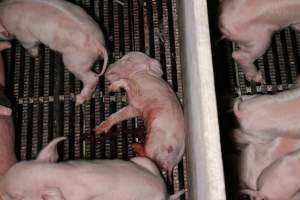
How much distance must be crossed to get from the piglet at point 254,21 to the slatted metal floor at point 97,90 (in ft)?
1.08

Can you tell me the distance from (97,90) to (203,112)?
0.99 metres

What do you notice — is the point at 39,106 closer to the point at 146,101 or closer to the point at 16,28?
the point at 16,28

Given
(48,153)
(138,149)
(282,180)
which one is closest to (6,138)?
(48,153)

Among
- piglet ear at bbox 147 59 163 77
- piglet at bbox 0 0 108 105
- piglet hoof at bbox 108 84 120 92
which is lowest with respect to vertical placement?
piglet hoof at bbox 108 84 120 92

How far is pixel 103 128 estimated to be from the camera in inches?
84.4

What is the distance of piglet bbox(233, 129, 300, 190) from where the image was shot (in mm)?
1875

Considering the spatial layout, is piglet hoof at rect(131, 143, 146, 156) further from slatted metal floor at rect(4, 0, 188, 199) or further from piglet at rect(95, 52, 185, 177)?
slatted metal floor at rect(4, 0, 188, 199)

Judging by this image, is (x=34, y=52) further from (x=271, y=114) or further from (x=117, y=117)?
(x=271, y=114)

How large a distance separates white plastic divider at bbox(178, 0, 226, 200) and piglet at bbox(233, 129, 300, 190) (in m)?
0.40

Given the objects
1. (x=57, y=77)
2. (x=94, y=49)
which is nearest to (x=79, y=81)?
(x=57, y=77)

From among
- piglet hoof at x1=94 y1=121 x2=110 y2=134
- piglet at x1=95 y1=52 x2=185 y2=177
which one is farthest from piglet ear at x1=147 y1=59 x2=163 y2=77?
piglet hoof at x1=94 y1=121 x2=110 y2=134

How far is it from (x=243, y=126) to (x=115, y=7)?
0.92m

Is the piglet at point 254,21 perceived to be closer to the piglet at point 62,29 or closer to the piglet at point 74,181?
the piglet at point 62,29

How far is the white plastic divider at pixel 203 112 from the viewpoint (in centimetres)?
129
